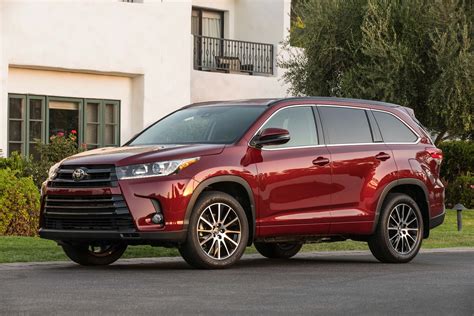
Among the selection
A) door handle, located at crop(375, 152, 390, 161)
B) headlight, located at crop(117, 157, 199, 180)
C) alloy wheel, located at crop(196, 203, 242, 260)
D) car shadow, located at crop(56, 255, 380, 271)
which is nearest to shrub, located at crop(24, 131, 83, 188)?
car shadow, located at crop(56, 255, 380, 271)

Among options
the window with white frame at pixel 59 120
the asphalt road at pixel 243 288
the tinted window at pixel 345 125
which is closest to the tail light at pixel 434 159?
the tinted window at pixel 345 125

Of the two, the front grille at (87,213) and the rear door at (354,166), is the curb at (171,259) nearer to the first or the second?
the front grille at (87,213)

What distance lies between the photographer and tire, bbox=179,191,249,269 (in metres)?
13.4

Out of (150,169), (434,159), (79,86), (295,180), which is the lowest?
(295,180)

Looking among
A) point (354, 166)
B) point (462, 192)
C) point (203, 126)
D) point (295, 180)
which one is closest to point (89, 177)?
point (203, 126)

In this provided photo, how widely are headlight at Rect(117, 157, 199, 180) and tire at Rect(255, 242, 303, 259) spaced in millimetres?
3115

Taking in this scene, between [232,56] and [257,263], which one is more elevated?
[232,56]

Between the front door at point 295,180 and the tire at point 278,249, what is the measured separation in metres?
1.54

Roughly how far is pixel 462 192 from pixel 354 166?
1709cm

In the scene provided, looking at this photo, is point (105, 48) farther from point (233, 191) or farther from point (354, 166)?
point (233, 191)

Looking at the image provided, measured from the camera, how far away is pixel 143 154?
13.4 metres

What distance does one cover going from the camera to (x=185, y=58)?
1125 inches

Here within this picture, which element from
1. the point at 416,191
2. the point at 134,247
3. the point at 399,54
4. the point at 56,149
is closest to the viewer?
the point at 416,191

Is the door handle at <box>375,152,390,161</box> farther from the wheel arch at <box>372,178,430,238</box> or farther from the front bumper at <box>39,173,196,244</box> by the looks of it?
the front bumper at <box>39,173,196,244</box>
